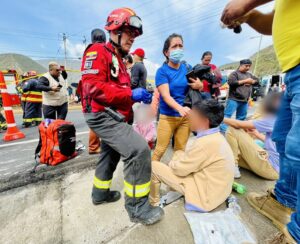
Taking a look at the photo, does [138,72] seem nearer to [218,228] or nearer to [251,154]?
[251,154]

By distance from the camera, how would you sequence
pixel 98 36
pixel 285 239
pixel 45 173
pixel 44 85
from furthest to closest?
pixel 44 85 → pixel 98 36 → pixel 45 173 → pixel 285 239

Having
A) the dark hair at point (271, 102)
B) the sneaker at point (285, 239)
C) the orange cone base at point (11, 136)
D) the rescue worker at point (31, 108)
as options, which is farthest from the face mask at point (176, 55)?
the rescue worker at point (31, 108)

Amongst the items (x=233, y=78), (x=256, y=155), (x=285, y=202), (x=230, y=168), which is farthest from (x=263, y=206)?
(x=233, y=78)

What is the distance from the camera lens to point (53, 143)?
286cm

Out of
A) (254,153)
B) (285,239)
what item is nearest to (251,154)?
(254,153)

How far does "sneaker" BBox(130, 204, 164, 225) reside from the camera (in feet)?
4.92

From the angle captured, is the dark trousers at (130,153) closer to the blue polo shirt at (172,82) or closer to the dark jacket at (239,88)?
the blue polo shirt at (172,82)

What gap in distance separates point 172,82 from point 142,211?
4.96 ft

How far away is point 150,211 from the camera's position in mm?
1560

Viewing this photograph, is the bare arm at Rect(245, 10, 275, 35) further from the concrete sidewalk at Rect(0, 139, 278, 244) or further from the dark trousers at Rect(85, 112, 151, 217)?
the concrete sidewalk at Rect(0, 139, 278, 244)

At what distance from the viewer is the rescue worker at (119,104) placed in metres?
1.48

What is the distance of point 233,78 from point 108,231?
150 inches

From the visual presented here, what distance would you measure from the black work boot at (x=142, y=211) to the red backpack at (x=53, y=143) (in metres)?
1.83

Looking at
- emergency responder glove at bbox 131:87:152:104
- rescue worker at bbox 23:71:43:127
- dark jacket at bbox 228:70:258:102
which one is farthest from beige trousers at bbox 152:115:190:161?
rescue worker at bbox 23:71:43:127
